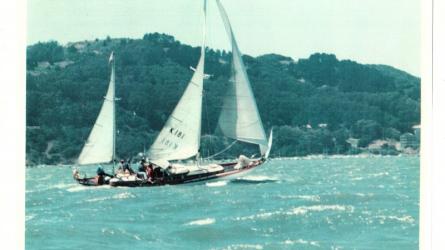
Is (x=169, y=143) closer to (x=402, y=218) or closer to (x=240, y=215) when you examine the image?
(x=240, y=215)

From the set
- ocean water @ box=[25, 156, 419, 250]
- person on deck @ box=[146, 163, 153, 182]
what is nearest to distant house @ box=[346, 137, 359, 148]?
ocean water @ box=[25, 156, 419, 250]

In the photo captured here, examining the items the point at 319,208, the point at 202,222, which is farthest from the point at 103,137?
the point at 319,208

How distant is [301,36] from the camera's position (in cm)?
1538

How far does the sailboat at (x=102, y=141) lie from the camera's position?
17.8m

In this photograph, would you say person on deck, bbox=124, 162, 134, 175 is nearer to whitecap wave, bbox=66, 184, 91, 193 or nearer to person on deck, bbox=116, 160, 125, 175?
person on deck, bbox=116, 160, 125, 175

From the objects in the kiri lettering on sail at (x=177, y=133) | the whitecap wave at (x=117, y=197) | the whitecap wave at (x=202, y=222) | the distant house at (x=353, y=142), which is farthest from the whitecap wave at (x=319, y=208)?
the kiri lettering on sail at (x=177, y=133)

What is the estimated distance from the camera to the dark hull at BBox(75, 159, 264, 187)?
18656 millimetres

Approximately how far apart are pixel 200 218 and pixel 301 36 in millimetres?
3702

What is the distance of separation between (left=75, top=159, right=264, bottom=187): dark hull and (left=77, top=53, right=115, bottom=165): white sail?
0.46 m

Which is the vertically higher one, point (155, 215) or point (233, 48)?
point (233, 48)
